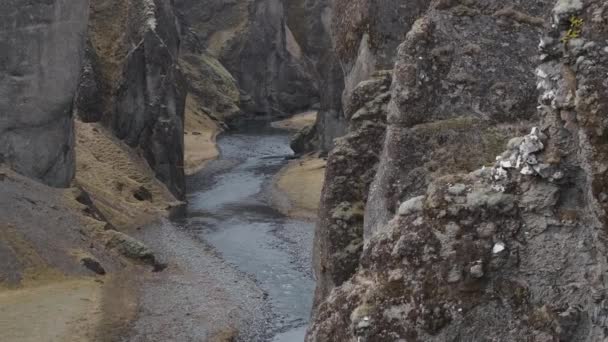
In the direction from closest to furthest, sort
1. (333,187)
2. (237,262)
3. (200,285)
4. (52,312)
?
(333,187)
(52,312)
(200,285)
(237,262)

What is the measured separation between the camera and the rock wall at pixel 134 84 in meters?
66.6

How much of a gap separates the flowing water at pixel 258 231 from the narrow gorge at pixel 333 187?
22 cm

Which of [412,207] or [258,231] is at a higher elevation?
[412,207]

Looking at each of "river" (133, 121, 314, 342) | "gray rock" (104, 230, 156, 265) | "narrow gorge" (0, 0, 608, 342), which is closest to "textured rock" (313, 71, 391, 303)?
"narrow gorge" (0, 0, 608, 342)

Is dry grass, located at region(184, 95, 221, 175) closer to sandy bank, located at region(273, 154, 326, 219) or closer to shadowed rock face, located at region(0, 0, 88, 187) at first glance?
sandy bank, located at region(273, 154, 326, 219)

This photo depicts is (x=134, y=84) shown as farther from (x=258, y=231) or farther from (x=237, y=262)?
(x=237, y=262)

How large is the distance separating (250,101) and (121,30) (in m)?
60.7

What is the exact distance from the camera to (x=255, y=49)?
134 m

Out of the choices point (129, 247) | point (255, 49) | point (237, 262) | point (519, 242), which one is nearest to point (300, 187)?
point (237, 262)

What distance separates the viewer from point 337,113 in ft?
271

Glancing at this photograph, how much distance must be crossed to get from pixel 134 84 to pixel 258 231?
66.8ft

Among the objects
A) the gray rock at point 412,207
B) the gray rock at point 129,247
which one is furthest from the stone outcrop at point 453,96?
the gray rock at point 129,247

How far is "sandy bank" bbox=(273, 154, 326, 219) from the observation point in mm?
61125

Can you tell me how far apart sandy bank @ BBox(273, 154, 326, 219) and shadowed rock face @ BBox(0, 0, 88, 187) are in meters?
17.0
